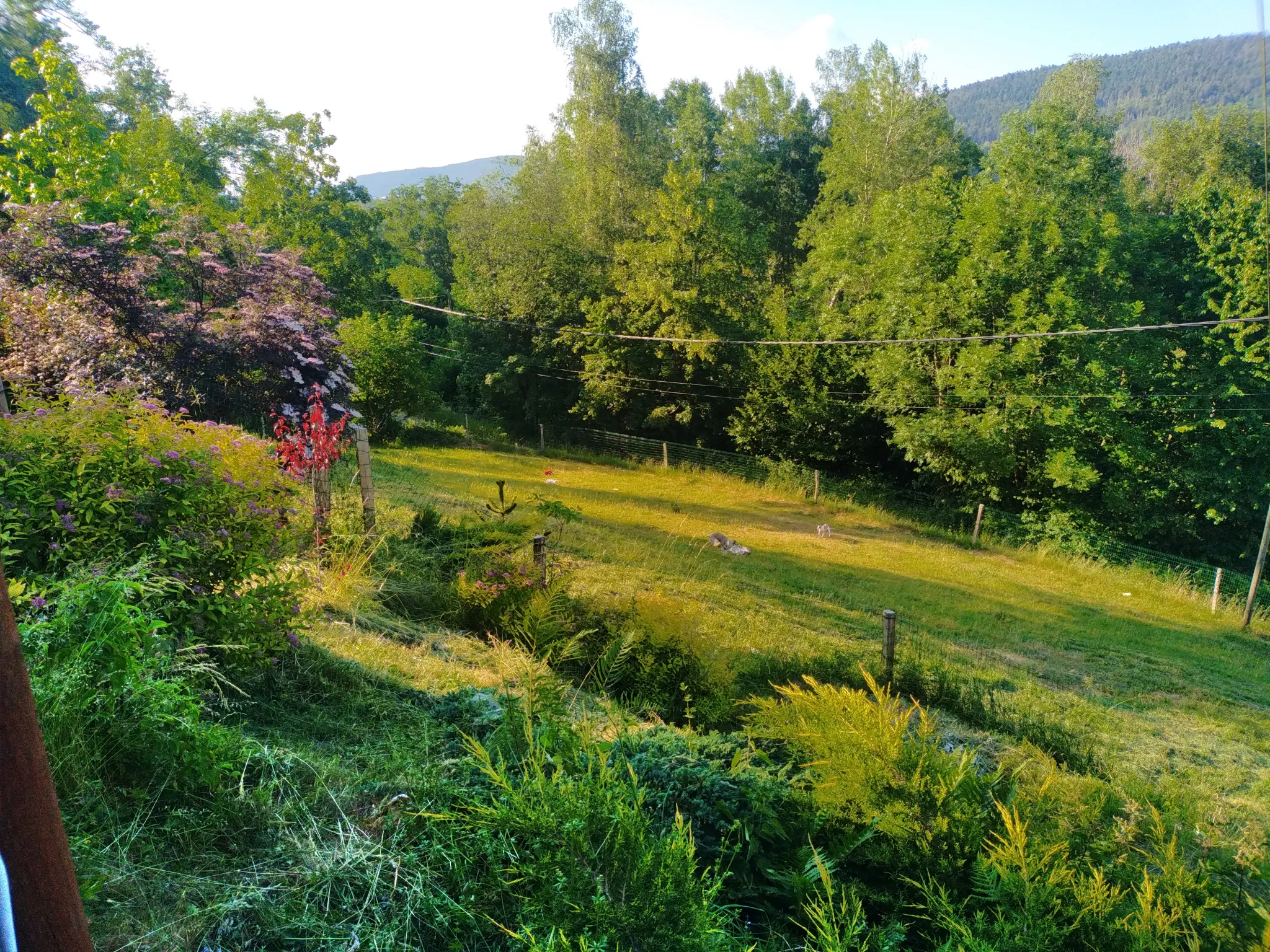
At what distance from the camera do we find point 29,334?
826 centimetres

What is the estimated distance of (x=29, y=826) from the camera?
1.12 m

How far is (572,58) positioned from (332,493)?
2562 centimetres

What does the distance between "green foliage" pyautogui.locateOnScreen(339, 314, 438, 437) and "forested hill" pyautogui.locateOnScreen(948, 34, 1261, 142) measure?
60.1 meters

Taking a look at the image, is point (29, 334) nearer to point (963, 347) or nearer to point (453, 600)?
point (453, 600)

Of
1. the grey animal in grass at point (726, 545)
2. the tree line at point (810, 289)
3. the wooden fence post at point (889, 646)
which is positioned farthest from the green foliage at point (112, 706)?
the grey animal in grass at point (726, 545)

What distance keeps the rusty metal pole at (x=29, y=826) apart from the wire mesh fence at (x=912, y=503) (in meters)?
17.4

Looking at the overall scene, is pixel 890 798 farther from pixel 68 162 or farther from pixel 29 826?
pixel 68 162

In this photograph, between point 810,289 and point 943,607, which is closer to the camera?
point 943,607

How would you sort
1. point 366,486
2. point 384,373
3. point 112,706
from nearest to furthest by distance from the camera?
point 112,706 → point 366,486 → point 384,373

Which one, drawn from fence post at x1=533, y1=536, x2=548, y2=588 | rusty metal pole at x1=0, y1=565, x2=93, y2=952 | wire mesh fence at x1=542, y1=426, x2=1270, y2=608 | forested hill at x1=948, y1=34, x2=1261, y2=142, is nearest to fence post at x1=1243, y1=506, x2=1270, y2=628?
wire mesh fence at x1=542, y1=426, x2=1270, y2=608

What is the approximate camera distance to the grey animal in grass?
13.7m

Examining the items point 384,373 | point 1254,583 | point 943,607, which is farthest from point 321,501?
point 384,373

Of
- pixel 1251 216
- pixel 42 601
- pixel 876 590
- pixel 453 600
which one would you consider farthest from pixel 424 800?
pixel 1251 216

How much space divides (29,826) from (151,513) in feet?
8.96
